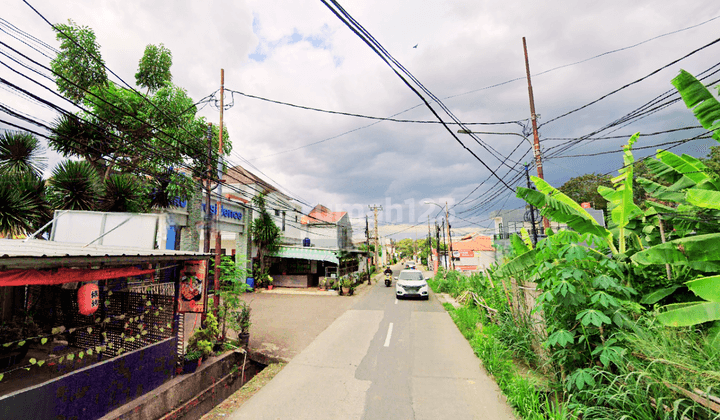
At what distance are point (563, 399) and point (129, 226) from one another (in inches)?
468

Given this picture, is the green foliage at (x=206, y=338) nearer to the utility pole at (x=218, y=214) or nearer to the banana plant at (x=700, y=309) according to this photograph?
the utility pole at (x=218, y=214)

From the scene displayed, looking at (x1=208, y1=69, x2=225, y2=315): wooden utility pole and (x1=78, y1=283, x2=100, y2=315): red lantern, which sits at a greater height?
(x1=208, y1=69, x2=225, y2=315): wooden utility pole

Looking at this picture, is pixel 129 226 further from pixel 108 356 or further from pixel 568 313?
pixel 568 313

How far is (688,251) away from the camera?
163 inches

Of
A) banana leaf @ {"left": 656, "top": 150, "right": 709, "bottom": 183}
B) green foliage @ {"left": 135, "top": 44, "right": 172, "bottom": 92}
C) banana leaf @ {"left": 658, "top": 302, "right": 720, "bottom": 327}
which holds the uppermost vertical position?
green foliage @ {"left": 135, "top": 44, "right": 172, "bottom": 92}

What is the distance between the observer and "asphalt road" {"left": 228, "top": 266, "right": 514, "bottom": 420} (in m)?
5.01

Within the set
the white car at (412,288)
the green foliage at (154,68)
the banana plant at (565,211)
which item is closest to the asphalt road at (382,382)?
the banana plant at (565,211)

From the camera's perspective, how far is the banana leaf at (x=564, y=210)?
5470 mm

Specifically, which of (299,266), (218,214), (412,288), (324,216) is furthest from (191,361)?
(324,216)

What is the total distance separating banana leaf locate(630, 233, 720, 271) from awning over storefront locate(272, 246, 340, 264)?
747 inches

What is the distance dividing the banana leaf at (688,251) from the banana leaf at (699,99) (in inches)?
65.9

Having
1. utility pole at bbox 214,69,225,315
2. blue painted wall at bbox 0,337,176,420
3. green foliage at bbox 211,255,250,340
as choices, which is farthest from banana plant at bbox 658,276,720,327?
utility pole at bbox 214,69,225,315

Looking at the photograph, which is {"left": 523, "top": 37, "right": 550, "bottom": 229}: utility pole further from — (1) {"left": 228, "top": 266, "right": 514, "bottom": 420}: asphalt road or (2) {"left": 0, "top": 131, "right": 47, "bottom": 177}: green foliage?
(2) {"left": 0, "top": 131, "right": 47, "bottom": 177}: green foliage

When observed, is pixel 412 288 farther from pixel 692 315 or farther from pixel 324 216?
pixel 324 216
